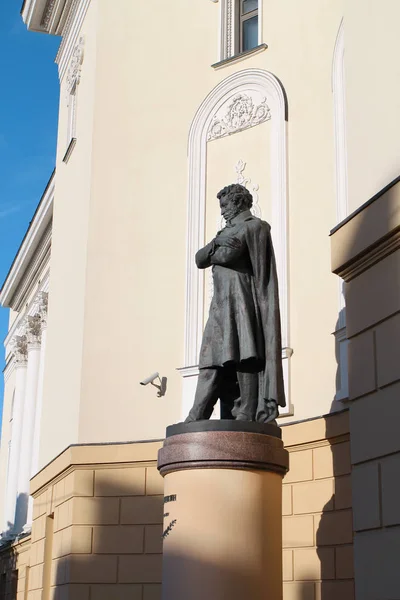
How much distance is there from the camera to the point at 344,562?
11242mm

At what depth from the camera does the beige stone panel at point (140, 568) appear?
1383 centimetres

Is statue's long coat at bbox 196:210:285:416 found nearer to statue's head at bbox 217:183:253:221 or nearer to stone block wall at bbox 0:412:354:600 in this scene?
statue's head at bbox 217:183:253:221

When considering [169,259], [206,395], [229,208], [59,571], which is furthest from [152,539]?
[229,208]

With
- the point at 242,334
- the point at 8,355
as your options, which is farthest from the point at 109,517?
the point at 8,355

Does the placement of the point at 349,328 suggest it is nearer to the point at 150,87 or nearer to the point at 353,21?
the point at 353,21

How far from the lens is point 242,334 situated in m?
8.55

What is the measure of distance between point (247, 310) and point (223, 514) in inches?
72.9

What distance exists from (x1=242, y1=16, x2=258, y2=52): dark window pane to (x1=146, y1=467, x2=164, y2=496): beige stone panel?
22.6 feet

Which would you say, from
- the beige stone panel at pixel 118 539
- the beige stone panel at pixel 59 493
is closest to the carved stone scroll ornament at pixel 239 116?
the beige stone panel at pixel 59 493

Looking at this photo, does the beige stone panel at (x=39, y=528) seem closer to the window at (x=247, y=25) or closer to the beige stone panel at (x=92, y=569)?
the beige stone panel at (x=92, y=569)

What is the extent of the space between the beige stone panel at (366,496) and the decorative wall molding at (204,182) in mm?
6180

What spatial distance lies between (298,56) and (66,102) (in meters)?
7.08

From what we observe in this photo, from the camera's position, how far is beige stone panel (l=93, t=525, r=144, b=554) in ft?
46.3

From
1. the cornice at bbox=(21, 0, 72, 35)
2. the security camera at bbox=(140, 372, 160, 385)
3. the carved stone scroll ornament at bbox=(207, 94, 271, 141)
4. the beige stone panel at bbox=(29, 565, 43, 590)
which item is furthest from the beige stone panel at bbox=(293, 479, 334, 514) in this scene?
the cornice at bbox=(21, 0, 72, 35)
